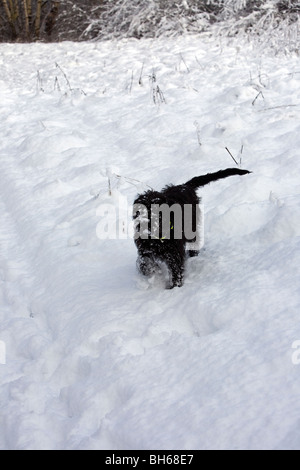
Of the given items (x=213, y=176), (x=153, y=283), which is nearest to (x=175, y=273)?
(x=153, y=283)

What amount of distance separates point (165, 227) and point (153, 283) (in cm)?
51

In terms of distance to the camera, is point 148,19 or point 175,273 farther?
point 148,19

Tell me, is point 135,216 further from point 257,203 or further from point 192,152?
point 192,152

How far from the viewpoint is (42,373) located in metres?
2.61

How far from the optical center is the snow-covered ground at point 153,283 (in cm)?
218

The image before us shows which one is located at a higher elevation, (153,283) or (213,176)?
(213,176)

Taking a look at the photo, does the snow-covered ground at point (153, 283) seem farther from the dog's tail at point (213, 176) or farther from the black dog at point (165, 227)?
the dog's tail at point (213, 176)

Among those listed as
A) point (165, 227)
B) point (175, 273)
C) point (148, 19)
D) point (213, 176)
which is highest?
point (148, 19)

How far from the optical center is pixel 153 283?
10.6 feet

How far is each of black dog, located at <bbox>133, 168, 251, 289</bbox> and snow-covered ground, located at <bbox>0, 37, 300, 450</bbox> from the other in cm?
17

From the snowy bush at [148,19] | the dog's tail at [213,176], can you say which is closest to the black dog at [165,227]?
the dog's tail at [213,176]

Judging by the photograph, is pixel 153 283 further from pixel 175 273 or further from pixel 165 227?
pixel 165 227

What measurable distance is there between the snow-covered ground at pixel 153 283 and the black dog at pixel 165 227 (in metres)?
0.17

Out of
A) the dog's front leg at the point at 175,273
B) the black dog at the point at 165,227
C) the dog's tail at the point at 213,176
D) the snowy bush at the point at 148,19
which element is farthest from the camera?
the snowy bush at the point at 148,19
